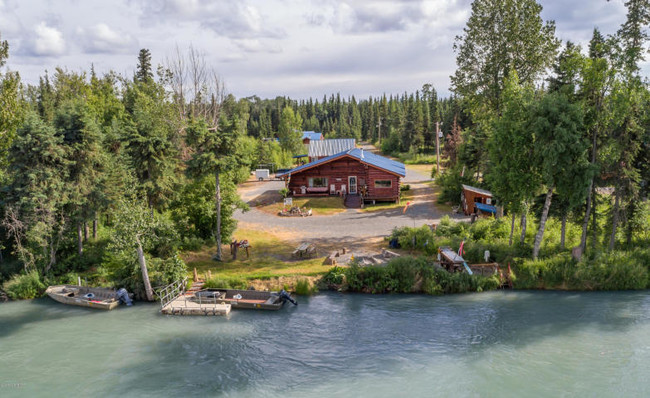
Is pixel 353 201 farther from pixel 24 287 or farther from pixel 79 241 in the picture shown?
pixel 24 287

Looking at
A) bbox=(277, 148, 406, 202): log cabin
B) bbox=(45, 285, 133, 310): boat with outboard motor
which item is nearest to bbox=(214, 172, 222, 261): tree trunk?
bbox=(45, 285, 133, 310): boat with outboard motor

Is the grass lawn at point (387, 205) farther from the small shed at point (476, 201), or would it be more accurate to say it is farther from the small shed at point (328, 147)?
the small shed at point (328, 147)

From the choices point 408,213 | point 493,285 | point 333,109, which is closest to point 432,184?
point 408,213

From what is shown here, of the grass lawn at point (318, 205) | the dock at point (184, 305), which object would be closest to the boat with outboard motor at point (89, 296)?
the dock at point (184, 305)

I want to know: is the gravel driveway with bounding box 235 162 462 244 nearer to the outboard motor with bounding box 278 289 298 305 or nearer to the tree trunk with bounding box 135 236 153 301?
the outboard motor with bounding box 278 289 298 305

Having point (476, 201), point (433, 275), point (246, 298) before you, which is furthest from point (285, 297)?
point (476, 201)

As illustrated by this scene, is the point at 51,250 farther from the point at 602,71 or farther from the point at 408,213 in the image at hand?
the point at 602,71
